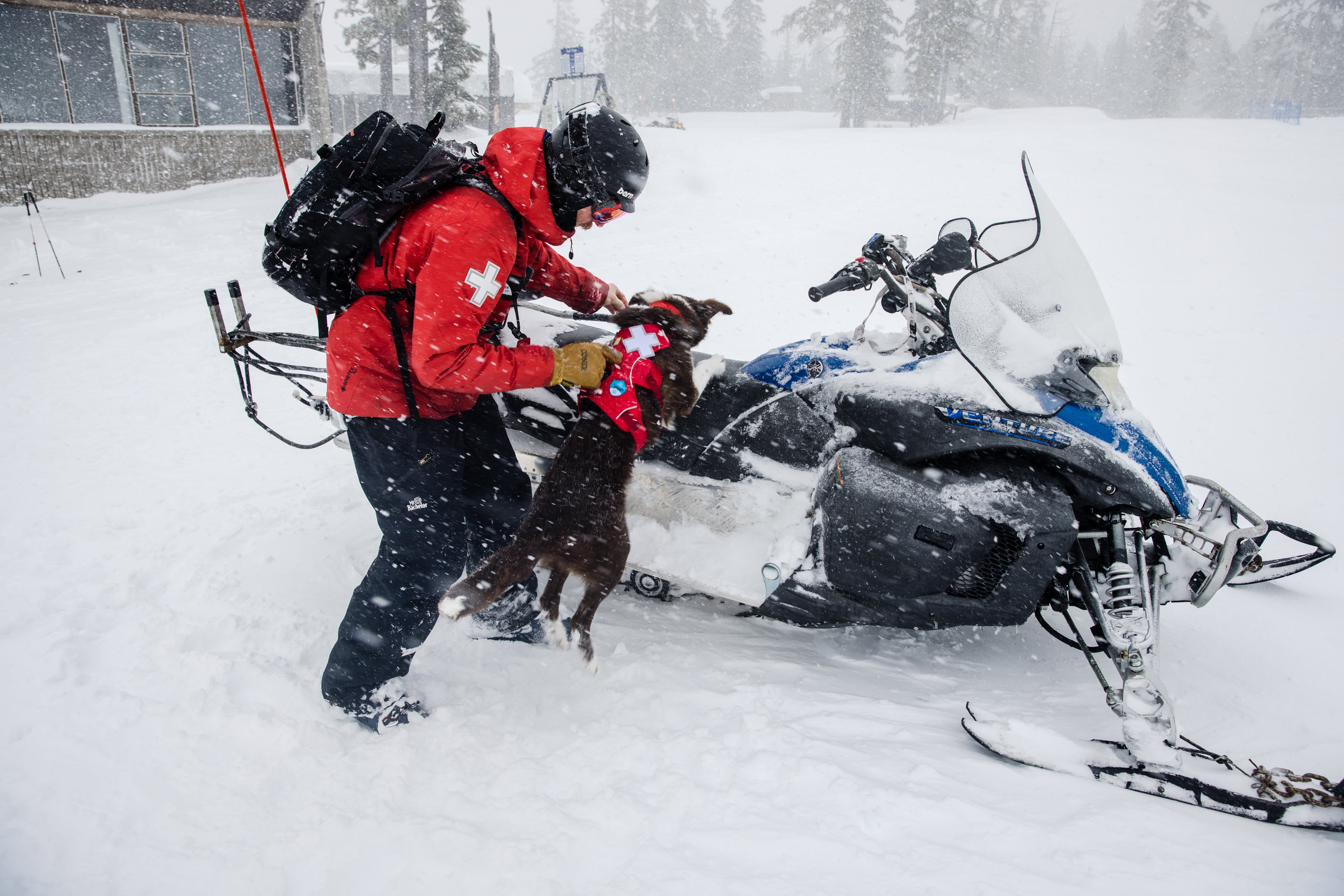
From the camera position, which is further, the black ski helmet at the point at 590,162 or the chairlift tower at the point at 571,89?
the chairlift tower at the point at 571,89

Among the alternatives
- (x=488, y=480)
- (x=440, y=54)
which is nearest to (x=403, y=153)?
(x=488, y=480)

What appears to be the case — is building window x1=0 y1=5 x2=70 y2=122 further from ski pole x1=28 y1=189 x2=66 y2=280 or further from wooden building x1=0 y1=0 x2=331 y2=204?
ski pole x1=28 y1=189 x2=66 y2=280

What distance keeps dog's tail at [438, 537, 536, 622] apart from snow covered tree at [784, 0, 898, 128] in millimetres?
35026

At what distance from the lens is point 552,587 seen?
2588 millimetres

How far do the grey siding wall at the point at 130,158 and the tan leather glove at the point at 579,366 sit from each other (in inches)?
544

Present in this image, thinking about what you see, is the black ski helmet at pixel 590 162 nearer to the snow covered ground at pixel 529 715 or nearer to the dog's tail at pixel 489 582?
the dog's tail at pixel 489 582

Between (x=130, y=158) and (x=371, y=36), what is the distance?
1767 centimetres

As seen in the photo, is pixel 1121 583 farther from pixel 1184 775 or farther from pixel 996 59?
pixel 996 59

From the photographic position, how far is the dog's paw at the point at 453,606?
220 centimetres

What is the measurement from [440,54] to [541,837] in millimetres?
23623

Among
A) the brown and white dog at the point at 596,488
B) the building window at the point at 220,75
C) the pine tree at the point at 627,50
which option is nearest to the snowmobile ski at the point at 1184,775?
the brown and white dog at the point at 596,488

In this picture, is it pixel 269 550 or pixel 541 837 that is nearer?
pixel 541 837

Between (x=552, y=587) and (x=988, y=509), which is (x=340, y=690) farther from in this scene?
(x=988, y=509)

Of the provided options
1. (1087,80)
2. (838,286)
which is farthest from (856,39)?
(1087,80)
